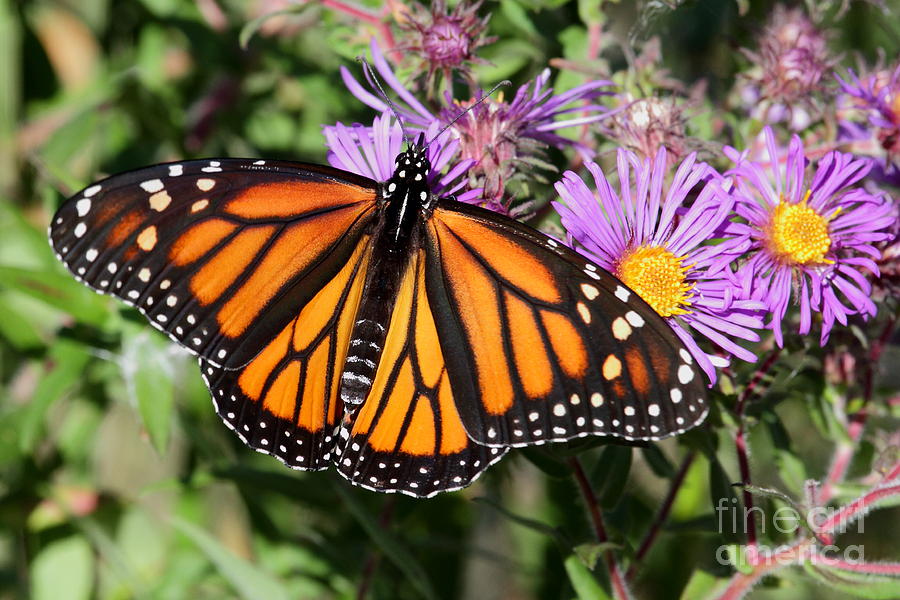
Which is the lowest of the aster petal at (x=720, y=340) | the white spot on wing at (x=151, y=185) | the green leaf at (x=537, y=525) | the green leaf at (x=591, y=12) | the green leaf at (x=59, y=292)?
the green leaf at (x=537, y=525)

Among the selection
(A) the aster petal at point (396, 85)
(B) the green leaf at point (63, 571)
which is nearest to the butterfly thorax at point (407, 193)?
(A) the aster petal at point (396, 85)

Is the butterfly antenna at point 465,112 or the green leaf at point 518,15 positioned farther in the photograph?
the green leaf at point 518,15

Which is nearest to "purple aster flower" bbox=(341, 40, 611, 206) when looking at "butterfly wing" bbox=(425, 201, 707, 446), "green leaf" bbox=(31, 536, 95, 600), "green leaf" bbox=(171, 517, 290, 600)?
"butterfly wing" bbox=(425, 201, 707, 446)

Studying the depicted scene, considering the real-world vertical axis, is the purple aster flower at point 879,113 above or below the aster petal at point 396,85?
above

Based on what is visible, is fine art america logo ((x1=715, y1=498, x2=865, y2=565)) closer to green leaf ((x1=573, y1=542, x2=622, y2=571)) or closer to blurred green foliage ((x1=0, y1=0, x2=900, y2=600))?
blurred green foliage ((x1=0, y1=0, x2=900, y2=600))

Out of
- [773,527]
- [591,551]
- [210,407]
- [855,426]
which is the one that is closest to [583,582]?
[591,551]

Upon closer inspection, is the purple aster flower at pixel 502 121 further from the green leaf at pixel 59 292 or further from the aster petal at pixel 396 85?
the green leaf at pixel 59 292

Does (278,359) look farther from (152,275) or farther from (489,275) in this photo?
(489,275)
